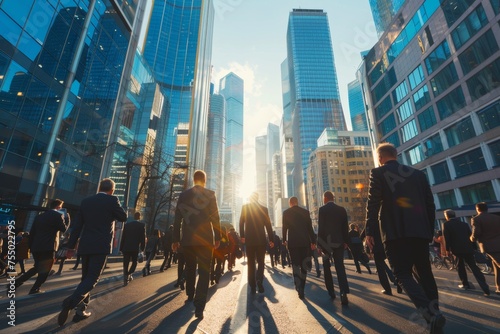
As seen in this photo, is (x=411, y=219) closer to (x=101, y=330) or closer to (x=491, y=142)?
(x=101, y=330)

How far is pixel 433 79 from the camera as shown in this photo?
103 ft

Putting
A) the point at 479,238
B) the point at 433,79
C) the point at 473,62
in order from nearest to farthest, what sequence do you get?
1. the point at 479,238
2. the point at 473,62
3. the point at 433,79

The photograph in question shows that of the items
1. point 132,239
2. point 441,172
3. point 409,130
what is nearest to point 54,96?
point 132,239

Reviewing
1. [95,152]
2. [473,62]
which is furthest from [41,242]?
[473,62]

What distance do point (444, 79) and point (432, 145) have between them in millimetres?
8017

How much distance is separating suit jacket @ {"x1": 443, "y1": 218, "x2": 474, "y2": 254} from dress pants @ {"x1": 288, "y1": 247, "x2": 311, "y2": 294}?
3421mm

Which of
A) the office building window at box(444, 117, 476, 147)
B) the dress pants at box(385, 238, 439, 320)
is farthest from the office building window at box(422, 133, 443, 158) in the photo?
the dress pants at box(385, 238, 439, 320)

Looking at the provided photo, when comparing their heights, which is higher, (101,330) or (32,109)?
(32,109)

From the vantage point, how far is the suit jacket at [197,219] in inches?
148

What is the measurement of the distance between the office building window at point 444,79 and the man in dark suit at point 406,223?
34737 millimetres

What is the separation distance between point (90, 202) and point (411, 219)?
13.8 feet

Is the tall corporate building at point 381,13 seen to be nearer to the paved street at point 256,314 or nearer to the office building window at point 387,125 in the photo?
the office building window at point 387,125

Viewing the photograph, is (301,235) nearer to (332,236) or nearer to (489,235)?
(332,236)

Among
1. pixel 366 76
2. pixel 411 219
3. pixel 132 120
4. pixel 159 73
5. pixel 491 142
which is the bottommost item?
pixel 411 219
